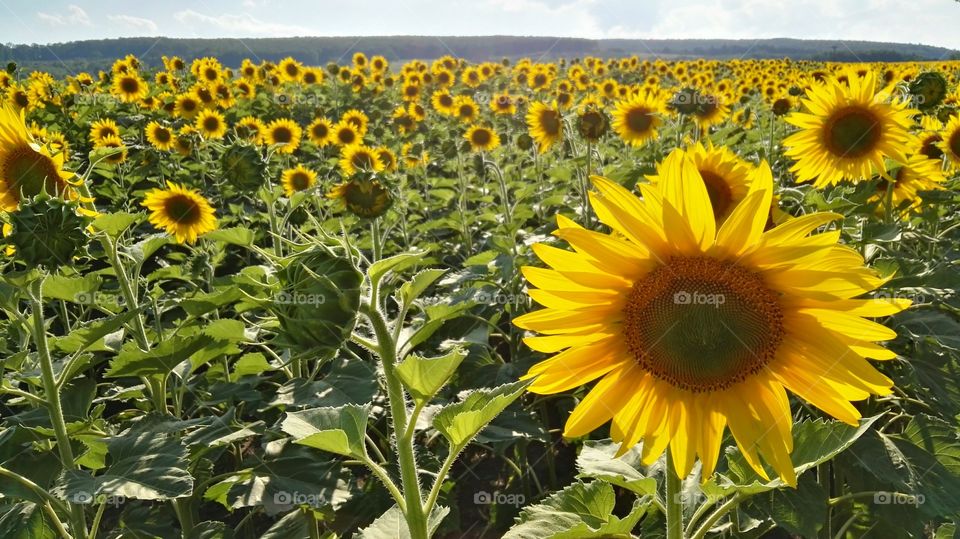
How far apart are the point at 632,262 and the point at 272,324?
0.86 metres

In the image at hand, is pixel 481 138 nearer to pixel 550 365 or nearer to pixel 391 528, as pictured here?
pixel 391 528

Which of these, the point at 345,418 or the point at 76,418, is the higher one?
the point at 345,418

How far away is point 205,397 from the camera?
9.75ft

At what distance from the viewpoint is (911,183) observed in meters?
3.89

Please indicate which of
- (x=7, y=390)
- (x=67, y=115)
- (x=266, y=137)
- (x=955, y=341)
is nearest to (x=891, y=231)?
(x=955, y=341)

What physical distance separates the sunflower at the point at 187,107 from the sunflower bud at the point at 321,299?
935 cm

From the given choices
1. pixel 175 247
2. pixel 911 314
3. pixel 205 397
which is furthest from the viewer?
pixel 175 247

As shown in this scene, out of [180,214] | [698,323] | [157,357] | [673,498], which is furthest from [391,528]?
[180,214]

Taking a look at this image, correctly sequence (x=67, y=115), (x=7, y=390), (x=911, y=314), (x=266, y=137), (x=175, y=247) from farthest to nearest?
1. (x=67, y=115)
2. (x=266, y=137)
3. (x=175, y=247)
4. (x=911, y=314)
5. (x=7, y=390)

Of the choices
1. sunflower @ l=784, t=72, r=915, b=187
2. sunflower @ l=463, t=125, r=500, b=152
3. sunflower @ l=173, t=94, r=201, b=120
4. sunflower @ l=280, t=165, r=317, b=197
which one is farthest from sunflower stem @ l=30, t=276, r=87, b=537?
sunflower @ l=173, t=94, r=201, b=120

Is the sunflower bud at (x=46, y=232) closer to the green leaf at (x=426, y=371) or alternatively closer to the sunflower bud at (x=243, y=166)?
the green leaf at (x=426, y=371)

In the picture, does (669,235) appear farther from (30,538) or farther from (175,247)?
(175,247)

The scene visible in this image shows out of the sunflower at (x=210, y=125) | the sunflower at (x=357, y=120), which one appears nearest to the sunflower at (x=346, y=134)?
the sunflower at (x=357, y=120)

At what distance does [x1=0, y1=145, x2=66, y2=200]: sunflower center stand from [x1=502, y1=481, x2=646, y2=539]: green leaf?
7.67 feet
